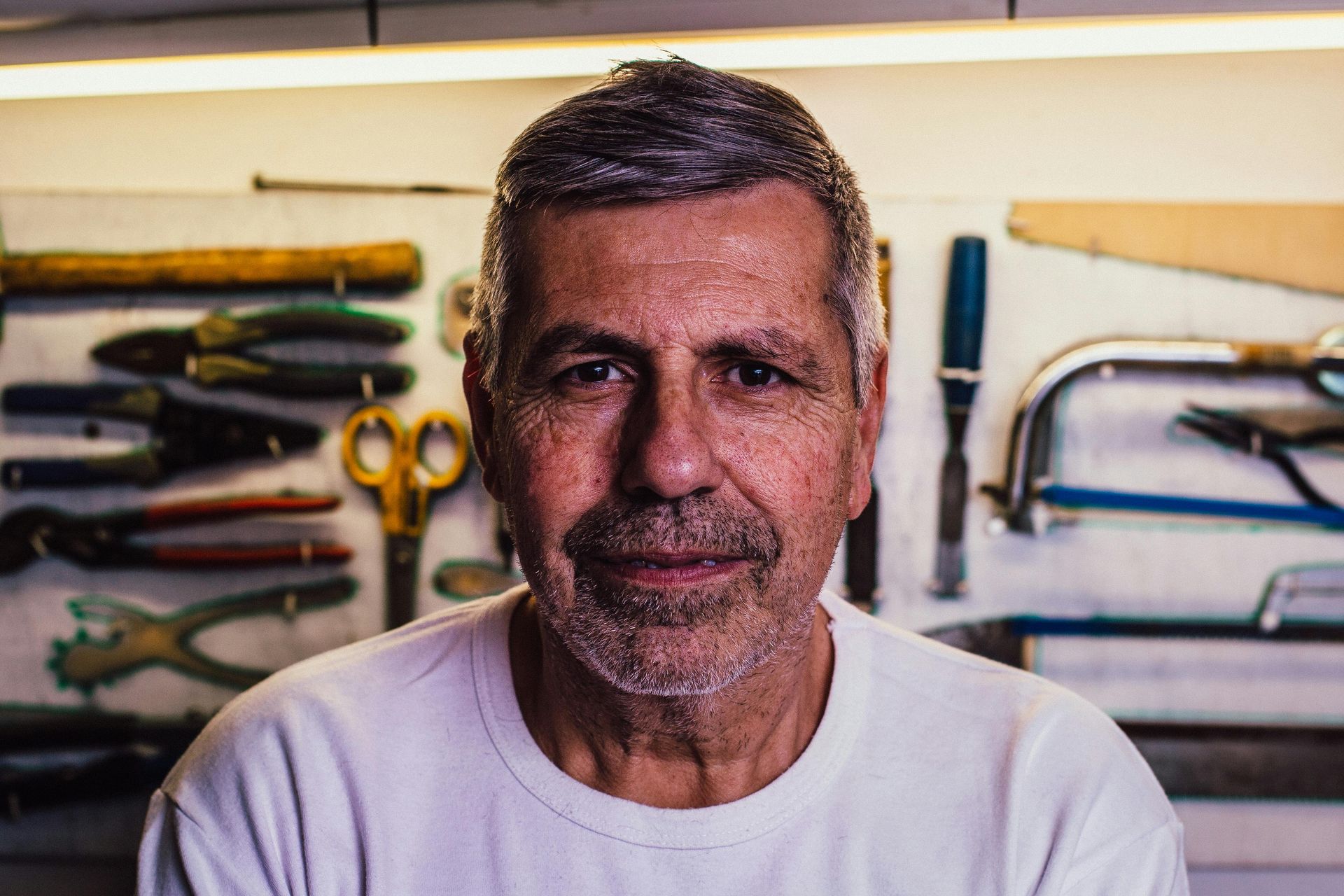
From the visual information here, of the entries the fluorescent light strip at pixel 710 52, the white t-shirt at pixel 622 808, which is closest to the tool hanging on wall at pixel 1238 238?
the fluorescent light strip at pixel 710 52

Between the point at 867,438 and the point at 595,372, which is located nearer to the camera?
the point at 595,372

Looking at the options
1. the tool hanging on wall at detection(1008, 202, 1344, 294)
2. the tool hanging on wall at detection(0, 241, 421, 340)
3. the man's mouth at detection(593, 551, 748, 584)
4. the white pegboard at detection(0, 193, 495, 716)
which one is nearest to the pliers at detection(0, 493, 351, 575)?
the white pegboard at detection(0, 193, 495, 716)

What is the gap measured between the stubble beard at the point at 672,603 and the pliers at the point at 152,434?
812mm

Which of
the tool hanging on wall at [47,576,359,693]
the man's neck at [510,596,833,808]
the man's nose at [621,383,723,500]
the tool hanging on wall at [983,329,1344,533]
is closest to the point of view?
the man's nose at [621,383,723,500]

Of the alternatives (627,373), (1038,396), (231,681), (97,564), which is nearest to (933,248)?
(1038,396)

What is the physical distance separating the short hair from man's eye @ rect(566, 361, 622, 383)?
0.28 feet

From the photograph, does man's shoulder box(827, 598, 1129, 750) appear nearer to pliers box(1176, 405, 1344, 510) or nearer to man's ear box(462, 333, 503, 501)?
man's ear box(462, 333, 503, 501)

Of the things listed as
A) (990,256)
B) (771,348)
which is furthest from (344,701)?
(990,256)

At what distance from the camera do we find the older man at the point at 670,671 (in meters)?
0.74

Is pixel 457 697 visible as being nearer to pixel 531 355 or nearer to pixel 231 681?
pixel 531 355

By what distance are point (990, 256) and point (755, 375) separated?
0.74 meters

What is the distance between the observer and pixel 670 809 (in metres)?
0.78

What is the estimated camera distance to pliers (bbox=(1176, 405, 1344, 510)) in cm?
134

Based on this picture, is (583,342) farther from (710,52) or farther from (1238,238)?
(1238,238)
